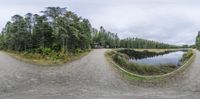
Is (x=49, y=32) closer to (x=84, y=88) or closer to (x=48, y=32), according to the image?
(x=48, y=32)

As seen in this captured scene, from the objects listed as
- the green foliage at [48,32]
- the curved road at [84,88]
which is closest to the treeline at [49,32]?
the green foliage at [48,32]

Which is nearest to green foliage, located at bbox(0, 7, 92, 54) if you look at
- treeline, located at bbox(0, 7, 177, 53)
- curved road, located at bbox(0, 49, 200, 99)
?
treeline, located at bbox(0, 7, 177, 53)

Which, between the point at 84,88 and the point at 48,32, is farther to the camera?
the point at 48,32

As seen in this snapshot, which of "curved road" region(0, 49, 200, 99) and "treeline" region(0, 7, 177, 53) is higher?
"treeline" region(0, 7, 177, 53)

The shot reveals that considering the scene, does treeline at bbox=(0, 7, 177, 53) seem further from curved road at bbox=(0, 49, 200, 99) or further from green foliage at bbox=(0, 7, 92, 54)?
curved road at bbox=(0, 49, 200, 99)

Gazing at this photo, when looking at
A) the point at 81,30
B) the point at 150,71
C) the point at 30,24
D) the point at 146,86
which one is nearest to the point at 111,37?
the point at 81,30

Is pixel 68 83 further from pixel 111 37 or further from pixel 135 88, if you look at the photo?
pixel 111 37

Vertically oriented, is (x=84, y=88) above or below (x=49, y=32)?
below

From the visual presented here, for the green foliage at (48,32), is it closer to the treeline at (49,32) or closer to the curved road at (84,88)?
the treeline at (49,32)

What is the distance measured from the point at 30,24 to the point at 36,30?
259 inches

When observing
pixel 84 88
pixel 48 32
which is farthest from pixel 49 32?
pixel 84 88

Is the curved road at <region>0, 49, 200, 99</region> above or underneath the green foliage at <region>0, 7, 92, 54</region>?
underneath

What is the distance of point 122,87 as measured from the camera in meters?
25.5

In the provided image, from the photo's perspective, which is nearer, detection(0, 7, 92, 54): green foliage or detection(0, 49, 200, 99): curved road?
detection(0, 49, 200, 99): curved road
